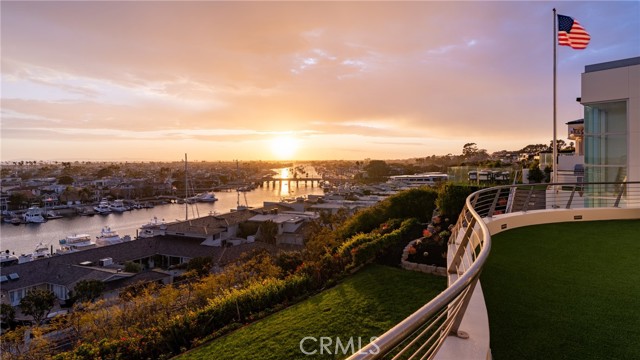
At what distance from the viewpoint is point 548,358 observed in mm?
2504

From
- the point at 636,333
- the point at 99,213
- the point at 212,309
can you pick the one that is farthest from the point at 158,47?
the point at 99,213

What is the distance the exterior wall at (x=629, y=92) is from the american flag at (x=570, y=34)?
100 centimetres

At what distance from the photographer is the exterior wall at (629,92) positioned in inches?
377

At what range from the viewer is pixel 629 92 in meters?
9.69

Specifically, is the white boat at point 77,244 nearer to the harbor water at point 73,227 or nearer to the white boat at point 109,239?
the white boat at point 109,239

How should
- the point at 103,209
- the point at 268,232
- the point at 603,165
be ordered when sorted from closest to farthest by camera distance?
the point at 603,165 < the point at 268,232 < the point at 103,209

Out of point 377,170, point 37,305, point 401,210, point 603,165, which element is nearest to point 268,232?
point 37,305

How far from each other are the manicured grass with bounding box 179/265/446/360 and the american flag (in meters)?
8.64

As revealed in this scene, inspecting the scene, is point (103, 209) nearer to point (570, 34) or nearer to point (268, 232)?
point (268, 232)

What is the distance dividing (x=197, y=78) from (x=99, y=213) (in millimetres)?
41390

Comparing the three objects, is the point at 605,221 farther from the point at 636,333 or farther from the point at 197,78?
the point at 197,78

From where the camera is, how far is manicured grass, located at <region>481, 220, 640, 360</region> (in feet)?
8.70

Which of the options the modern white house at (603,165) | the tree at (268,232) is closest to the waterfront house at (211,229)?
the tree at (268,232)

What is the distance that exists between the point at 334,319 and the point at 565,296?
9.13ft
